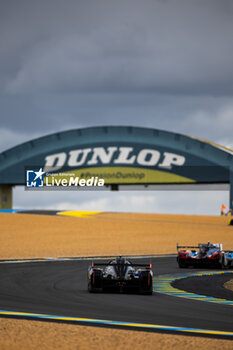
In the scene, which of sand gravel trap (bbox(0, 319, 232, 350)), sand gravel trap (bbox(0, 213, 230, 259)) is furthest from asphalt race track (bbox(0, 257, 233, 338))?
sand gravel trap (bbox(0, 213, 230, 259))

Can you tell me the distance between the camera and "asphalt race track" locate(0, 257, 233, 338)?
15.4 metres

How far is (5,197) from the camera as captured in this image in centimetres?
8869

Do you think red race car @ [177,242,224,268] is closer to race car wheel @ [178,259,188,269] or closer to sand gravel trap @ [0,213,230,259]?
race car wheel @ [178,259,188,269]

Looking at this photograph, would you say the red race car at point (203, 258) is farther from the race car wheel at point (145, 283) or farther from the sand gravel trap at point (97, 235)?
the race car wheel at point (145, 283)

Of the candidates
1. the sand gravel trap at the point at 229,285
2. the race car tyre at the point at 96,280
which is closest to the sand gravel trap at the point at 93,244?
the race car tyre at the point at 96,280

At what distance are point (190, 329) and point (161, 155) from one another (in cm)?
6418

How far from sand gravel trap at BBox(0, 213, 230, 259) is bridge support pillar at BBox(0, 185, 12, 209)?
14314 millimetres

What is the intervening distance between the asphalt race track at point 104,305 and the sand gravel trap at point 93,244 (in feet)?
5.28

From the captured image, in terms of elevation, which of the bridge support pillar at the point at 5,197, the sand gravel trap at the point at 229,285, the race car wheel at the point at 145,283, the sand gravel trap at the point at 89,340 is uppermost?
the bridge support pillar at the point at 5,197

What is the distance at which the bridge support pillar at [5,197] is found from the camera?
288ft

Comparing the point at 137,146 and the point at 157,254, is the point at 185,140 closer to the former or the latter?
the point at 137,146

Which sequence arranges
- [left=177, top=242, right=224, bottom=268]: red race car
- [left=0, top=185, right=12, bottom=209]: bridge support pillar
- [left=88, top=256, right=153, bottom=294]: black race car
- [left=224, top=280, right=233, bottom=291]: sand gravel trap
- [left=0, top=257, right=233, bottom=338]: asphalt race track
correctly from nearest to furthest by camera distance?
[left=0, top=257, right=233, bottom=338]: asphalt race track, [left=88, top=256, right=153, bottom=294]: black race car, [left=224, top=280, right=233, bottom=291]: sand gravel trap, [left=177, top=242, right=224, bottom=268]: red race car, [left=0, top=185, right=12, bottom=209]: bridge support pillar

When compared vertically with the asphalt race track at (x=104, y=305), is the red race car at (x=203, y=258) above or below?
above

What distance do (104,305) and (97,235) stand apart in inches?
1618
